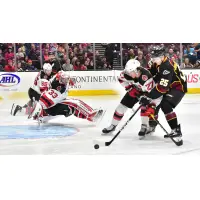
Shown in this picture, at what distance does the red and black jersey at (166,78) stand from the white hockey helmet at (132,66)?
0.39ft

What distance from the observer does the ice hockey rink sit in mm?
3332

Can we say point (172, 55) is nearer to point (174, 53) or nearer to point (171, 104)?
point (174, 53)

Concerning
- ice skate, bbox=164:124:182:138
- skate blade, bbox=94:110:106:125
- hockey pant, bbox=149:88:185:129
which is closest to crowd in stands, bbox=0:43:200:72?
hockey pant, bbox=149:88:185:129

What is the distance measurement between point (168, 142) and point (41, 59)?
1213 mm

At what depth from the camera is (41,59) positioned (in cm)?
372

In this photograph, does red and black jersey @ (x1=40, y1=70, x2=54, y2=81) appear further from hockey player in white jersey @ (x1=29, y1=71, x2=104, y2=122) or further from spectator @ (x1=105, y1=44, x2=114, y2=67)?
spectator @ (x1=105, y1=44, x2=114, y2=67)

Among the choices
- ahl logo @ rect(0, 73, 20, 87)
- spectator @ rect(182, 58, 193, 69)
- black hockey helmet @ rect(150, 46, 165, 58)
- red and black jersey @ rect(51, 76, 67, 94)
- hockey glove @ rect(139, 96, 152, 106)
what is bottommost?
hockey glove @ rect(139, 96, 152, 106)

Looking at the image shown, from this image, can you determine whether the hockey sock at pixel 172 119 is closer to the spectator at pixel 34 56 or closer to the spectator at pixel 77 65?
the spectator at pixel 77 65

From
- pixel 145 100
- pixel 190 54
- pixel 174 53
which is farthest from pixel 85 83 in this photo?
pixel 190 54

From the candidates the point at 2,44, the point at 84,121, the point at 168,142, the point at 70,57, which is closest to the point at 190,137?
the point at 168,142

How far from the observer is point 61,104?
3898mm

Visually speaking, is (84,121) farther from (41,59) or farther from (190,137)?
(190,137)

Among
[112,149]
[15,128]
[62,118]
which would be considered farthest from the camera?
[62,118]

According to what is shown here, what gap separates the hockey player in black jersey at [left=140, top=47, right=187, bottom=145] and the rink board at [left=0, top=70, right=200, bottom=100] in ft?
0.41
